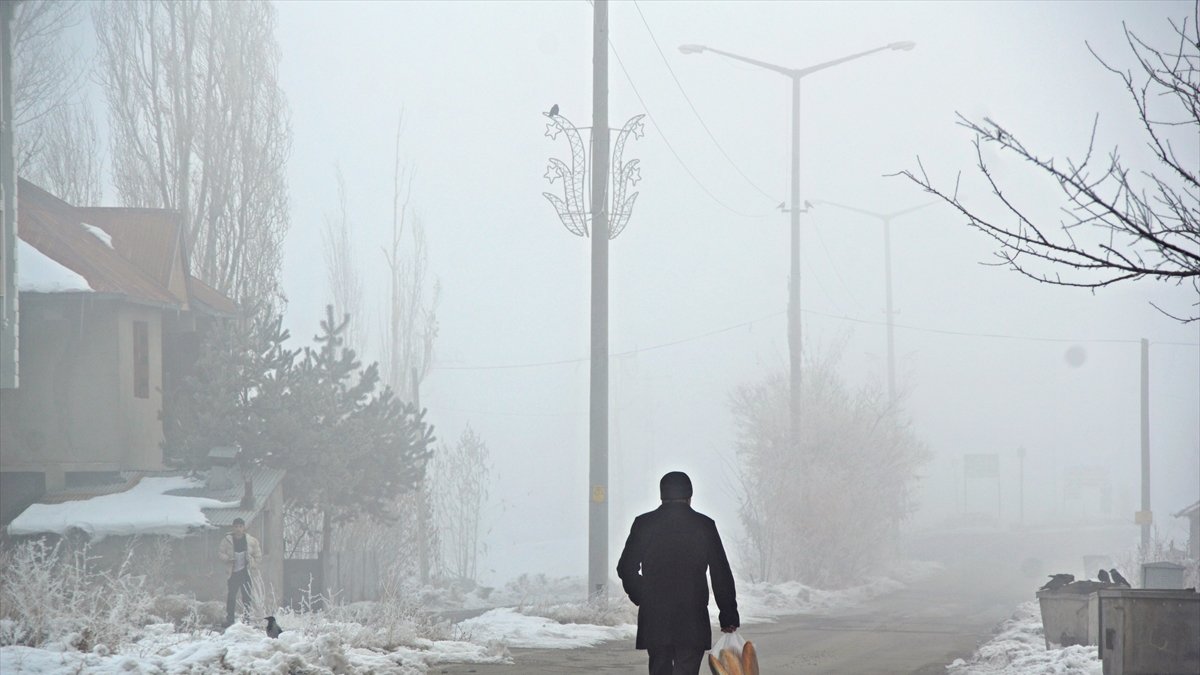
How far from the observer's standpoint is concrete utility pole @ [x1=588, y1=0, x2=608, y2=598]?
72.0ft

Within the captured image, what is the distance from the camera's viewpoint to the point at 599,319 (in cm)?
2245

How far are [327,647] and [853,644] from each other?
9.89 metres

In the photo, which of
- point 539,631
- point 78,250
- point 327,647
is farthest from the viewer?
point 78,250

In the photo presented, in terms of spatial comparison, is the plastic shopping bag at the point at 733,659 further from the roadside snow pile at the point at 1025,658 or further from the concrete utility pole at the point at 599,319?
the concrete utility pole at the point at 599,319

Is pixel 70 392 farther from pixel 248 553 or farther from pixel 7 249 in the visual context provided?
pixel 248 553

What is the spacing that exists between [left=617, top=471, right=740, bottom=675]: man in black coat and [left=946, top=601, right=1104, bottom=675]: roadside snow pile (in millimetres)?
5845

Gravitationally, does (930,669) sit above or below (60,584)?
below

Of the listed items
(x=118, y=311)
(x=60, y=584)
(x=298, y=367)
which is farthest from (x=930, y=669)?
(x=298, y=367)

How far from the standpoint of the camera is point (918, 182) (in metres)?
9.96

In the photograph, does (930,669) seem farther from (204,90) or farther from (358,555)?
(204,90)

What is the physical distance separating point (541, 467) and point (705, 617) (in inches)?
4871

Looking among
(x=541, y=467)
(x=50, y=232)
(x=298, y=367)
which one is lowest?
(x=541, y=467)

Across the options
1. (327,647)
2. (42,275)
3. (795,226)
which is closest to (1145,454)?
(795,226)

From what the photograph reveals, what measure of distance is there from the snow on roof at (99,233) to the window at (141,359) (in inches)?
134
